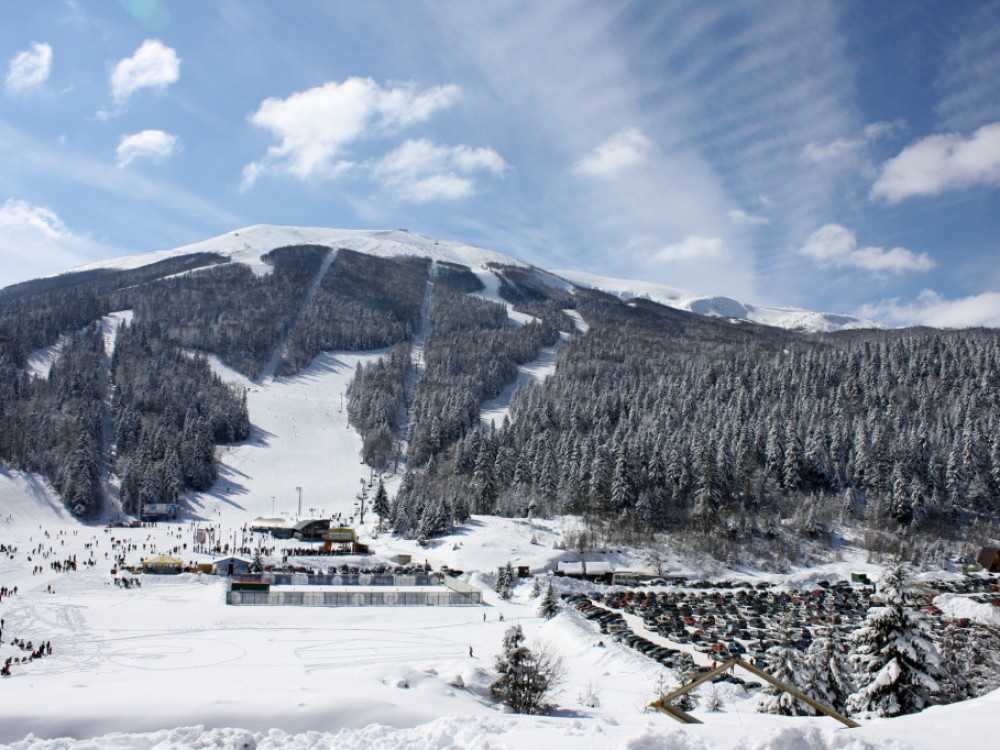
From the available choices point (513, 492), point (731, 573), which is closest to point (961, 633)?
point (731, 573)

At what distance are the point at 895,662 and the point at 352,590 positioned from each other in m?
39.1

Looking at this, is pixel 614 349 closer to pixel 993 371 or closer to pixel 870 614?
pixel 993 371

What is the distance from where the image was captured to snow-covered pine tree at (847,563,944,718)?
17.5 metres

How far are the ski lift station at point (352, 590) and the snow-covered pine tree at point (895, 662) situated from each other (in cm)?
A: 3476

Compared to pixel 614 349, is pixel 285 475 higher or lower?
lower

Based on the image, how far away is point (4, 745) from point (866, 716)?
2035cm

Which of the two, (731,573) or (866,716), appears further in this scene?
(731,573)

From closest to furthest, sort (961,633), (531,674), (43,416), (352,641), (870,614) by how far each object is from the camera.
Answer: (870,614)
(531,674)
(961,633)
(352,641)
(43,416)

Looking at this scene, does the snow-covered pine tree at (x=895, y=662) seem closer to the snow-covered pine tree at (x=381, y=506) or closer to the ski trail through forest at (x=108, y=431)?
the snow-covered pine tree at (x=381, y=506)

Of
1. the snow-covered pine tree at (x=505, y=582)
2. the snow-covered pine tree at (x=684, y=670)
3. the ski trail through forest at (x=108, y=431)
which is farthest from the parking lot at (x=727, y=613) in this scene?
the ski trail through forest at (x=108, y=431)

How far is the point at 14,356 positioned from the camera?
129 m

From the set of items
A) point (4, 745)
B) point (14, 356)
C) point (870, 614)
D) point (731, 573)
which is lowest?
point (731, 573)

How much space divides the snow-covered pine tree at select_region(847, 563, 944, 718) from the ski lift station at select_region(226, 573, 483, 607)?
3476cm

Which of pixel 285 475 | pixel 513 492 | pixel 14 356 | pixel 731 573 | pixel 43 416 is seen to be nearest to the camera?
pixel 731 573
